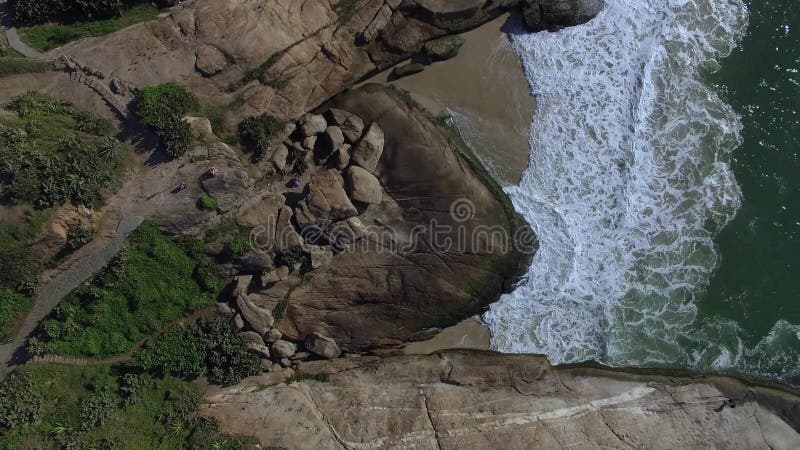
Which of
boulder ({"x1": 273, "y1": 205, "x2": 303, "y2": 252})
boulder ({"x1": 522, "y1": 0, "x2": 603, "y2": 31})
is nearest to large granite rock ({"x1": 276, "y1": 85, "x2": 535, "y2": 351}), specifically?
boulder ({"x1": 273, "y1": 205, "x2": 303, "y2": 252})

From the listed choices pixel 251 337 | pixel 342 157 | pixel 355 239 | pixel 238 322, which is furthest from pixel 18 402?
pixel 342 157

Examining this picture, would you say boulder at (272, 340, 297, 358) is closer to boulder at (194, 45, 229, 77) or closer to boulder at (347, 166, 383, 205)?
boulder at (347, 166, 383, 205)

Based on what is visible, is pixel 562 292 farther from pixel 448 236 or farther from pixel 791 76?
pixel 791 76

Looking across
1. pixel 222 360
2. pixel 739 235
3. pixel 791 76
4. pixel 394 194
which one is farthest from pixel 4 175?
pixel 791 76

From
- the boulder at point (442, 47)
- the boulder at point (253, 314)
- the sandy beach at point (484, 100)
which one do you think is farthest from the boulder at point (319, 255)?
the boulder at point (442, 47)

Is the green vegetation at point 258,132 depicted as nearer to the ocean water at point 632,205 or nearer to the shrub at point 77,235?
the shrub at point 77,235
